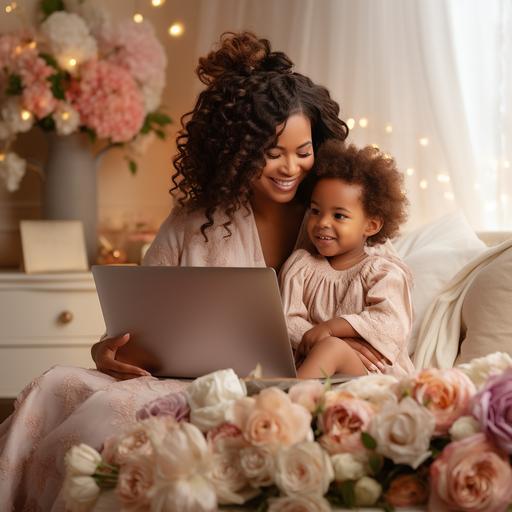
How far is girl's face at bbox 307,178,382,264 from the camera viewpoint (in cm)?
212

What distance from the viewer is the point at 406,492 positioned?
1037 mm

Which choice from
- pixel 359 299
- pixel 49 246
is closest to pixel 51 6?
pixel 49 246

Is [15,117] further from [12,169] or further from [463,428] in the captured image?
[463,428]

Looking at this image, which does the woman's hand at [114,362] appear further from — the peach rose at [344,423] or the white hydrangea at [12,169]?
the white hydrangea at [12,169]

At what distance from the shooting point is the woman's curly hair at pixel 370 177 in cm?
213

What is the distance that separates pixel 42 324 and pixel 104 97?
884 mm

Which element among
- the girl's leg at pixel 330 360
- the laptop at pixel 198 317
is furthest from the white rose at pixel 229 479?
the girl's leg at pixel 330 360

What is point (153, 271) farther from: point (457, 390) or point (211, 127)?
point (457, 390)

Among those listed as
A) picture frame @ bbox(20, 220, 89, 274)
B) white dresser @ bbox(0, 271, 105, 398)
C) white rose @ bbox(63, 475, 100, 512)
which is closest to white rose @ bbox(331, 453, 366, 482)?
white rose @ bbox(63, 475, 100, 512)

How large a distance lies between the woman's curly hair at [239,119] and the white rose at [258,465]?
1.21m

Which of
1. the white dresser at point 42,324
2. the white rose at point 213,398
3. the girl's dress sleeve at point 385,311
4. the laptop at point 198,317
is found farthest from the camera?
the white dresser at point 42,324

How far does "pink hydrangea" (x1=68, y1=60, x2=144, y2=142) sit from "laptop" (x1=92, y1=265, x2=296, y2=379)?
76.7 inches

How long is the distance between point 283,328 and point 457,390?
710 millimetres

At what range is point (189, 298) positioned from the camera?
1802mm
